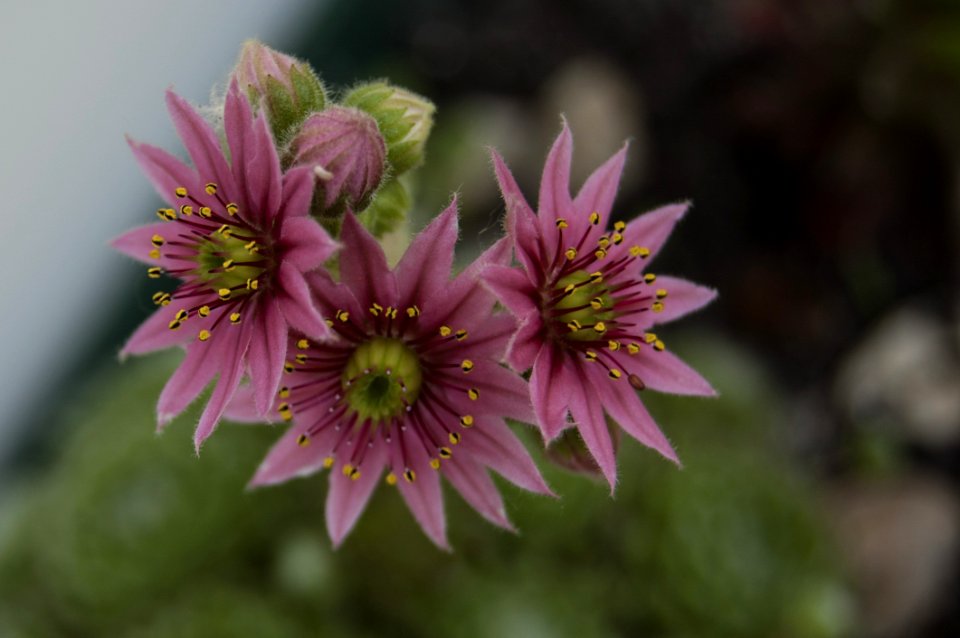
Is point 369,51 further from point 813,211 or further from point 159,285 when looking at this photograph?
point 813,211

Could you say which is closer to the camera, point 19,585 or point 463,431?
point 463,431

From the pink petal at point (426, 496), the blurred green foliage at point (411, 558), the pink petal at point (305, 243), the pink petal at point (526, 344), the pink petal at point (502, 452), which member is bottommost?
the blurred green foliage at point (411, 558)

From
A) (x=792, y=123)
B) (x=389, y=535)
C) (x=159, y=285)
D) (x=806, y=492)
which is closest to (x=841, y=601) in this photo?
(x=806, y=492)

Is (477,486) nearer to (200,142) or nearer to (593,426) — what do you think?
(593,426)

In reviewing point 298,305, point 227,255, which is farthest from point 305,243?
point 227,255

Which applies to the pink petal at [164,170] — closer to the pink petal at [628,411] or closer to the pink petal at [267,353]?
the pink petal at [267,353]

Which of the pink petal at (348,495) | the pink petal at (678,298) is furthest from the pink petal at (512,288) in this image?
the pink petal at (348,495)
